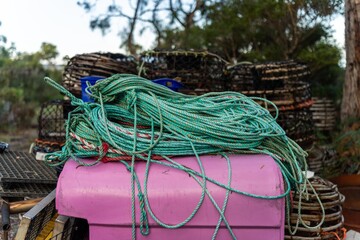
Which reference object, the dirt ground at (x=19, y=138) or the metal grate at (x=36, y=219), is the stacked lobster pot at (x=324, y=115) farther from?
the metal grate at (x=36, y=219)

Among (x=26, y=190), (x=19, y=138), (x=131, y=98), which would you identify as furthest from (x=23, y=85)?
(x=131, y=98)

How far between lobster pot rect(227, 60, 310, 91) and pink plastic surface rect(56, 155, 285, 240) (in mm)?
1765

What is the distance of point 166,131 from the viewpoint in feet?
6.88

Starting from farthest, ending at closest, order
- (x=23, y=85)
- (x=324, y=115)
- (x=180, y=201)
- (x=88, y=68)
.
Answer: (x=23, y=85) → (x=324, y=115) → (x=88, y=68) → (x=180, y=201)

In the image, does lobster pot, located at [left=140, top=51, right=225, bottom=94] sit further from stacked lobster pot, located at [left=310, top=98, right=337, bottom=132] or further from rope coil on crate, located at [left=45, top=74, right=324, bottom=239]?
stacked lobster pot, located at [left=310, top=98, right=337, bottom=132]

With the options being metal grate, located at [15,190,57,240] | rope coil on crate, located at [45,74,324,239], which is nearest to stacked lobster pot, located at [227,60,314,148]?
rope coil on crate, located at [45,74,324,239]

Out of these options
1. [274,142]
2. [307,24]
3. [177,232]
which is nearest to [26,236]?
[177,232]

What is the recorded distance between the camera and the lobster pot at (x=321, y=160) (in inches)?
159

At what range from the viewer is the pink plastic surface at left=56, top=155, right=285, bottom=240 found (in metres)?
1.83

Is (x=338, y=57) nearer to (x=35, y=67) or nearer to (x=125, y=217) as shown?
(x=125, y=217)

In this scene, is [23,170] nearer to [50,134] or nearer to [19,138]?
[50,134]

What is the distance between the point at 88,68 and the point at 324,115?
457 cm

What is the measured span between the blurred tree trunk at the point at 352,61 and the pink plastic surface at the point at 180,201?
337 cm

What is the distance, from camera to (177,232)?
1864 mm
